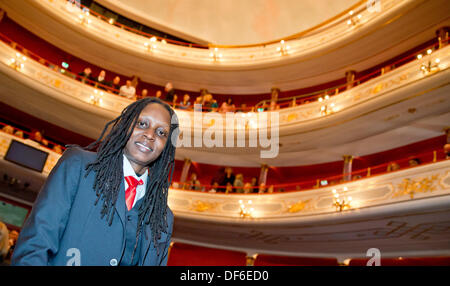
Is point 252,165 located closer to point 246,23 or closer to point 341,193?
point 341,193

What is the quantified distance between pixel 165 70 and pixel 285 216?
27.5 ft

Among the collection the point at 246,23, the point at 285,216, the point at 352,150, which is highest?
the point at 246,23

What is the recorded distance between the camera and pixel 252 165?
14.6 metres

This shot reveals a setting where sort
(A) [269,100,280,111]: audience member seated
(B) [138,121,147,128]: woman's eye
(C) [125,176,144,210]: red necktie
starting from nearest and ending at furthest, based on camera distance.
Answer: (C) [125,176,144,210]: red necktie → (B) [138,121,147,128]: woman's eye → (A) [269,100,280,111]: audience member seated

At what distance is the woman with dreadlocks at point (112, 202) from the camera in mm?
1229

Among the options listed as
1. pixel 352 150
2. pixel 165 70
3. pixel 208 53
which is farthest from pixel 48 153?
pixel 352 150

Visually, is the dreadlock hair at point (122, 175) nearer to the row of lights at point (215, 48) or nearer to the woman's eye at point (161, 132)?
the woman's eye at point (161, 132)

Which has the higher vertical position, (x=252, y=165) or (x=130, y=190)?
(x=252, y=165)

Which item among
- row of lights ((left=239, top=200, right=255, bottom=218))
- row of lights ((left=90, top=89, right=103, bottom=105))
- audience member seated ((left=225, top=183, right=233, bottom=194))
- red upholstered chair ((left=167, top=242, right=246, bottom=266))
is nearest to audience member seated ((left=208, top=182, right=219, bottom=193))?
audience member seated ((left=225, top=183, right=233, bottom=194))

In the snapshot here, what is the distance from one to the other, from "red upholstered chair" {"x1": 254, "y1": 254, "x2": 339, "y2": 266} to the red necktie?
10807 mm

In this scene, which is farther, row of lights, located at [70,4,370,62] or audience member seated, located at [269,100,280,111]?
audience member seated, located at [269,100,280,111]

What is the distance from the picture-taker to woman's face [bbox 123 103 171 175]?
5.34 feet

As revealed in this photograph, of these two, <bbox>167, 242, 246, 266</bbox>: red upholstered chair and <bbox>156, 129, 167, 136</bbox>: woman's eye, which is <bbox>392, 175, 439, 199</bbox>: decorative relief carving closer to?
<bbox>167, 242, 246, 266</bbox>: red upholstered chair

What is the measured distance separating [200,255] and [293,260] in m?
3.23
